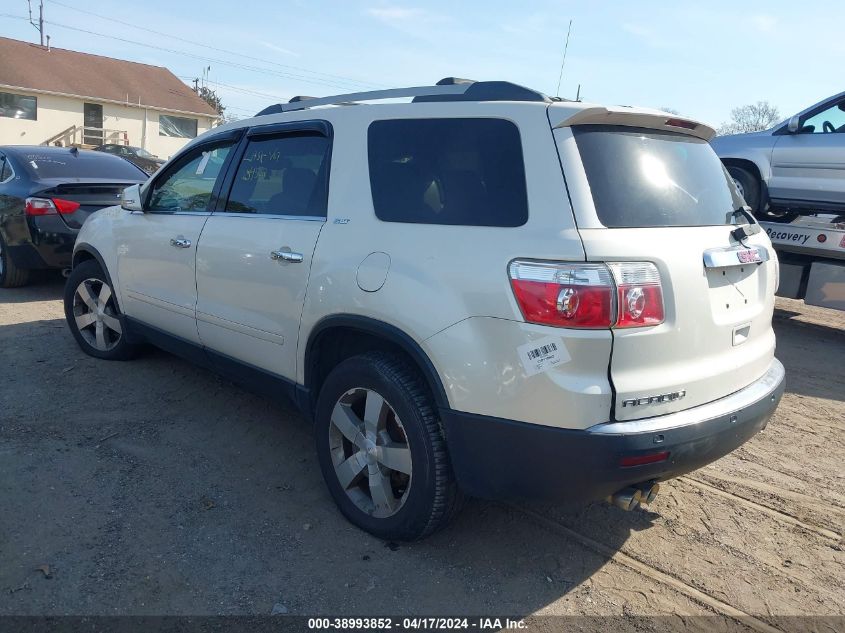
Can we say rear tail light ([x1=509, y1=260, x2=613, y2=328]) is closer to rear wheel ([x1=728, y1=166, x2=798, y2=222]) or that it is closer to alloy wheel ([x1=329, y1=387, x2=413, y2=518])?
alloy wheel ([x1=329, y1=387, x2=413, y2=518])

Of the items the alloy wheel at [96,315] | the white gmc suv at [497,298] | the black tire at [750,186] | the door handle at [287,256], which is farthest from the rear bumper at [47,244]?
the black tire at [750,186]

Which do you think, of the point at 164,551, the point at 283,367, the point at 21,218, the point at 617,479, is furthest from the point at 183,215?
the point at 21,218

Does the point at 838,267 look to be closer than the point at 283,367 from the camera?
No

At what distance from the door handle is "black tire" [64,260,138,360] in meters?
2.17

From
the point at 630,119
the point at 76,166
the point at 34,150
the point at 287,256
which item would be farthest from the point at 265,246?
the point at 34,150

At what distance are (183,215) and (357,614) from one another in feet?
9.01

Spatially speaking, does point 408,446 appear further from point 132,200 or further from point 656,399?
point 132,200

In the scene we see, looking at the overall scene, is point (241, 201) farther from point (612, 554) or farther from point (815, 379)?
point (815, 379)

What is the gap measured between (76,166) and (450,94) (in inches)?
253

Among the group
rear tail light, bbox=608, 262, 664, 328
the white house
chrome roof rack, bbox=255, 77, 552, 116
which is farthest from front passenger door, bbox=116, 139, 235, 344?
the white house

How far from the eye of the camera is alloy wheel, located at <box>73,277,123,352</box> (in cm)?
529

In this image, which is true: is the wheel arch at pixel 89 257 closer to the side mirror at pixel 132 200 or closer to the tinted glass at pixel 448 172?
the side mirror at pixel 132 200

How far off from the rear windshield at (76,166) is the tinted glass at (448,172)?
5.85 meters

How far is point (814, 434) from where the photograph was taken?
4637 mm
